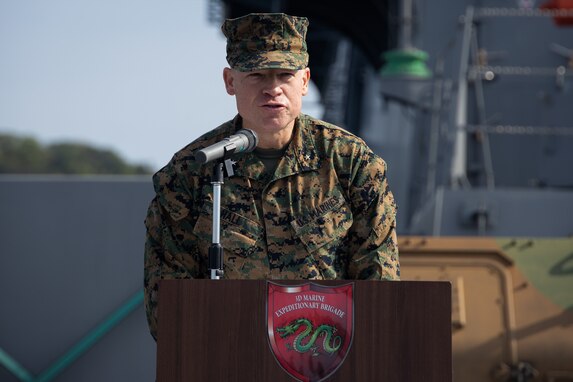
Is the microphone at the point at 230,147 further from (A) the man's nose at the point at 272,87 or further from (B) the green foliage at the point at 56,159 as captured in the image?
(B) the green foliage at the point at 56,159

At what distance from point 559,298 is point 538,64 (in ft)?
15.9

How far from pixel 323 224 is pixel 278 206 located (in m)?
0.14

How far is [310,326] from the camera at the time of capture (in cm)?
288

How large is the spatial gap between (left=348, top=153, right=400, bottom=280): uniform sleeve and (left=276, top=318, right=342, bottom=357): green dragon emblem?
52 centimetres

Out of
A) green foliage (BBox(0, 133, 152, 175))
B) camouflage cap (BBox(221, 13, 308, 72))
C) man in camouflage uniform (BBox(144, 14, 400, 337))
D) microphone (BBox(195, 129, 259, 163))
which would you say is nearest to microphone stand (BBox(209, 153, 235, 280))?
microphone (BBox(195, 129, 259, 163))

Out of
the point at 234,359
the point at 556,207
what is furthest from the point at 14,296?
the point at 556,207

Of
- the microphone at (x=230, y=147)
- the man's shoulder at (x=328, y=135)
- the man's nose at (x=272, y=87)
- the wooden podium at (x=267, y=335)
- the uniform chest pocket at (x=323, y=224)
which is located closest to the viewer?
the wooden podium at (x=267, y=335)

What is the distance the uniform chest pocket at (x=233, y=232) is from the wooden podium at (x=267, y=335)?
0.52 m

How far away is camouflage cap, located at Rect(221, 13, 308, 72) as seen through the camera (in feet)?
10.8

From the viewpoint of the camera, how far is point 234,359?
112 inches

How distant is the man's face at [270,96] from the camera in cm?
327

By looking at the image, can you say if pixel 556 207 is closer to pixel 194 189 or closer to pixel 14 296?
pixel 14 296

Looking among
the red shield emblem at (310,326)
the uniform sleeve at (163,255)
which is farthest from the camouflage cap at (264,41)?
the red shield emblem at (310,326)

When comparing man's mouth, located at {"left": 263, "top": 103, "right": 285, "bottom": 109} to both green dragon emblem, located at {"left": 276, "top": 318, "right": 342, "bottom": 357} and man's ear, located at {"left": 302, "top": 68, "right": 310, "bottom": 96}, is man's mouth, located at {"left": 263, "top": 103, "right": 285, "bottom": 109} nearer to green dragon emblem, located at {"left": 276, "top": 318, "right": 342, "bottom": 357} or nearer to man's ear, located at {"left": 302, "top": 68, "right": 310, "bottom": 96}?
man's ear, located at {"left": 302, "top": 68, "right": 310, "bottom": 96}
